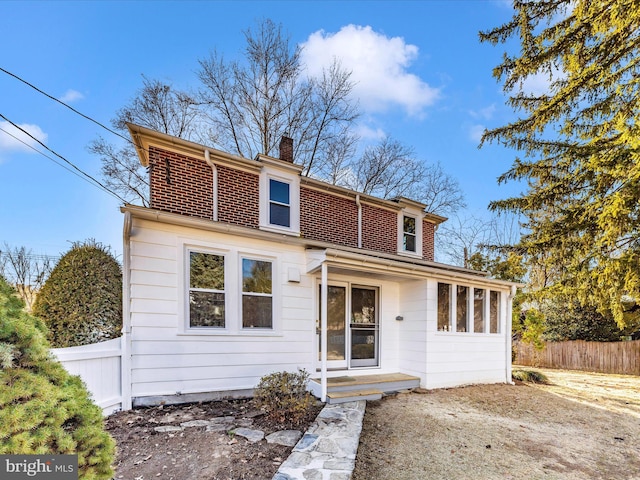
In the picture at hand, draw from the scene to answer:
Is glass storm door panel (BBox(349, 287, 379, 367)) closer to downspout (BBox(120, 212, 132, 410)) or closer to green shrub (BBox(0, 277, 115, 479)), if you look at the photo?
downspout (BBox(120, 212, 132, 410))

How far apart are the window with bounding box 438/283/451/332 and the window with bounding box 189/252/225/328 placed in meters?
5.20

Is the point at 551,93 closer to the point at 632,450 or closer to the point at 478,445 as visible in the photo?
the point at 632,450

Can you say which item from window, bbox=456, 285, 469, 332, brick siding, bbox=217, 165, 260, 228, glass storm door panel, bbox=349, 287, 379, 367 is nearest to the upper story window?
brick siding, bbox=217, 165, 260, 228

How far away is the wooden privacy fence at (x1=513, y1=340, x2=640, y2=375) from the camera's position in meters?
11.3

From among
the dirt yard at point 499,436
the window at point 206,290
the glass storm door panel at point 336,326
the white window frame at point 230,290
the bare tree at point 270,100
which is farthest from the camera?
the bare tree at point 270,100

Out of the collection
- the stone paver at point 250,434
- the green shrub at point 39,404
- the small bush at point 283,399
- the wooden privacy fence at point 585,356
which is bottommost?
the wooden privacy fence at point 585,356

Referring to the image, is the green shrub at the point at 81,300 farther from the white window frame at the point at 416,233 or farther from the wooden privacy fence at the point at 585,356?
the wooden privacy fence at the point at 585,356

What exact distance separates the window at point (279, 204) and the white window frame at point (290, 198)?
2.1 inches

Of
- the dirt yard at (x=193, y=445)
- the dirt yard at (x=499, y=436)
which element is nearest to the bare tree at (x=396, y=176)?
the dirt yard at (x=499, y=436)

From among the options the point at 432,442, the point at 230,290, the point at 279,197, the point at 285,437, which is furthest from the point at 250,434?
the point at 279,197

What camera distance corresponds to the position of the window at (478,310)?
8.48m

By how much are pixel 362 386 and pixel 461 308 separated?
3.56 meters

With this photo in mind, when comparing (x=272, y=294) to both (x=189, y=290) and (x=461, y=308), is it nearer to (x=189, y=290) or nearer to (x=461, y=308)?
(x=189, y=290)

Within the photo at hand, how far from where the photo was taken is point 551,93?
7.36 m
